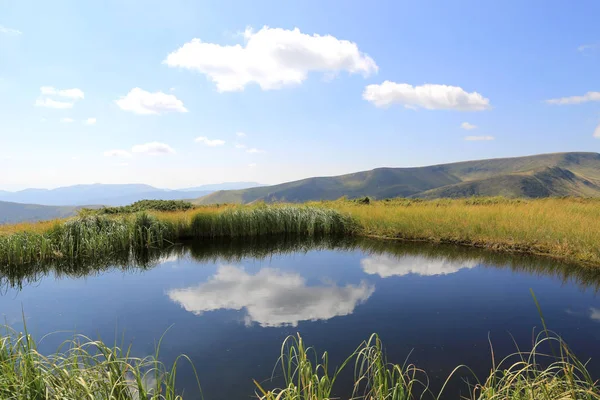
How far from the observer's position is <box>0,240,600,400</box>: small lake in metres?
5.08

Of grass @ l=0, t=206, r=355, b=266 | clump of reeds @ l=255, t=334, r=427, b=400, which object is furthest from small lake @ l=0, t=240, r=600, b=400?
grass @ l=0, t=206, r=355, b=266

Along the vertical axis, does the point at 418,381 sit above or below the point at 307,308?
above

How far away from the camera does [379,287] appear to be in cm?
841

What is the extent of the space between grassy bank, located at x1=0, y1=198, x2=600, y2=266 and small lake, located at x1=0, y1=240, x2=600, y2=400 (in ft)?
4.67

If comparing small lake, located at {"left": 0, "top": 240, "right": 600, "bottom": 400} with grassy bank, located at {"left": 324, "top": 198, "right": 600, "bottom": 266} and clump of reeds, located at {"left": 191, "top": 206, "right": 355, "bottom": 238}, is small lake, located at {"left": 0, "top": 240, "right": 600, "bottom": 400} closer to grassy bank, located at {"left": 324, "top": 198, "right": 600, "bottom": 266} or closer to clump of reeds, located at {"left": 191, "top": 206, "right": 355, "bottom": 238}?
grassy bank, located at {"left": 324, "top": 198, "right": 600, "bottom": 266}

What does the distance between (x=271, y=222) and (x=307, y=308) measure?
10.6 metres

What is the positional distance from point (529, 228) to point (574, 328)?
7.39m

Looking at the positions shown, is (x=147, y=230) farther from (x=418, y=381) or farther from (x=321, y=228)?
(x=418, y=381)

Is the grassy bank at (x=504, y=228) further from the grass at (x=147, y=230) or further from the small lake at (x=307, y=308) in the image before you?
the grass at (x=147, y=230)

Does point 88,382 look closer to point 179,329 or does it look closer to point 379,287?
point 179,329

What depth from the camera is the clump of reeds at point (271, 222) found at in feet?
53.9

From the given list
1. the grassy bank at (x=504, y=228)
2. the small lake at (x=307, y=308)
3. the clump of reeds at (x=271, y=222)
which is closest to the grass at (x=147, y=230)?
the clump of reeds at (x=271, y=222)

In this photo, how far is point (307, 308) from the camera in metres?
7.03

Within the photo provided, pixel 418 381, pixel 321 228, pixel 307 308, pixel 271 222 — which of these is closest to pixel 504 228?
pixel 321 228
